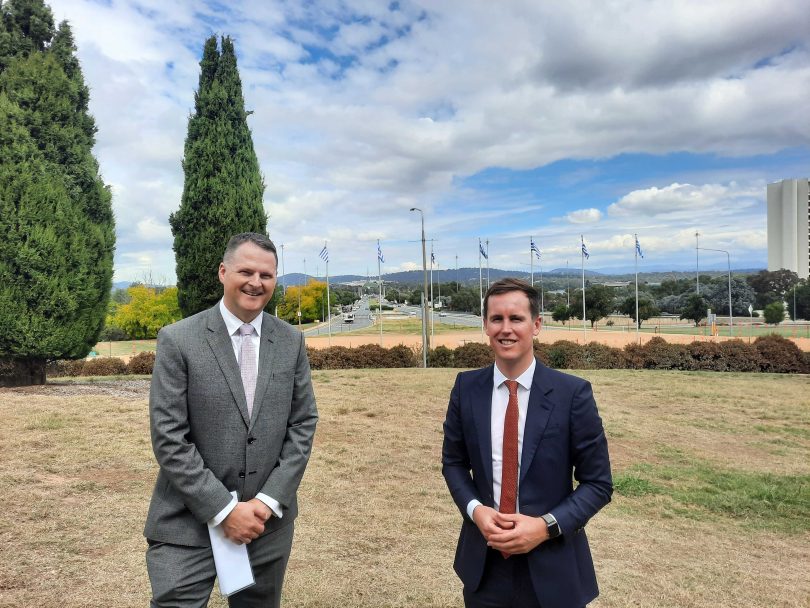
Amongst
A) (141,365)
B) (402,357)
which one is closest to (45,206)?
(141,365)

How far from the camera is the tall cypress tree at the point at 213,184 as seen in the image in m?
12.6

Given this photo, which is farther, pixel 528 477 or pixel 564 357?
pixel 564 357

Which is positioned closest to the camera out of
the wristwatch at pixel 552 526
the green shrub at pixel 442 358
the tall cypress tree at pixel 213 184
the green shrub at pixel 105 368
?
the wristwatch at pixel 552 526

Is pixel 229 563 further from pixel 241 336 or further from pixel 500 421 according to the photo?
pixel 500 421

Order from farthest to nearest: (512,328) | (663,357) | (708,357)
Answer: (663,357) → (708,357) → (512,328)

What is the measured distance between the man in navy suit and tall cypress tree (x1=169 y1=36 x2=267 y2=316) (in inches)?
452

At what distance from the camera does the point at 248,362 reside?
7.60 ft

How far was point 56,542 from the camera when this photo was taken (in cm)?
429

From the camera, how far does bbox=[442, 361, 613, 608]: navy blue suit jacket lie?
6.37ft

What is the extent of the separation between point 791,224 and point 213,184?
10715 centimetres

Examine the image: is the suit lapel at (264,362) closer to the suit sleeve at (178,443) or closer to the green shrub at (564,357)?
the suit sleeve at (178,443)

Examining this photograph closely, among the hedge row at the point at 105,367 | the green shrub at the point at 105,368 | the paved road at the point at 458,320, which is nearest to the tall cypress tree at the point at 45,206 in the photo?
the hedge row at the point at 105,367

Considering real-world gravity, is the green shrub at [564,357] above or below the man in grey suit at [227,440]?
below

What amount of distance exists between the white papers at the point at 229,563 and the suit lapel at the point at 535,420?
44.6 inches
